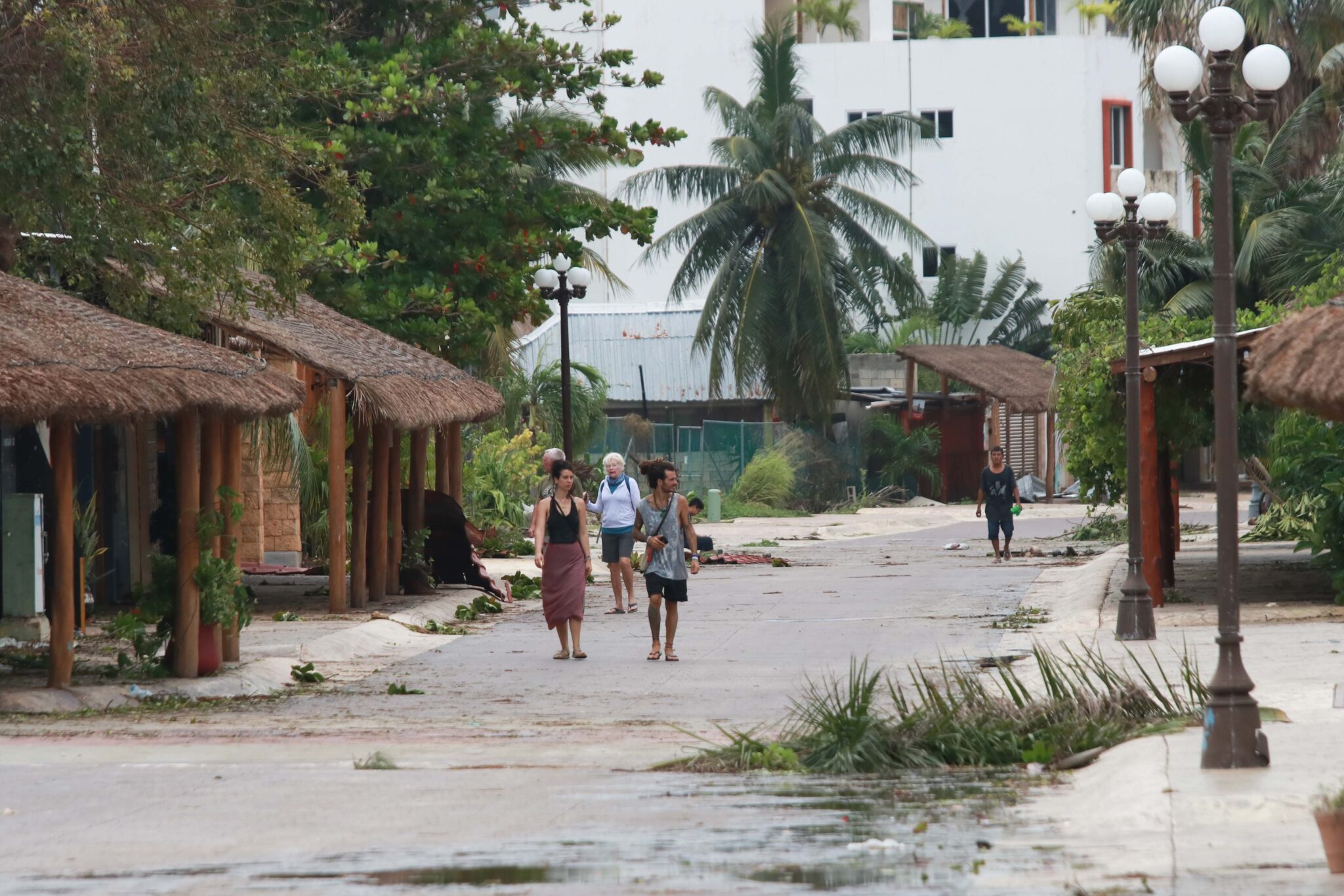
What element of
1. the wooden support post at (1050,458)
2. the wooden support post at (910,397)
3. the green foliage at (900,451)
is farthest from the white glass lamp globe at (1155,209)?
the green foliage at (900,451)

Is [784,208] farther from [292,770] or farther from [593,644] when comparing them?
[292,770]

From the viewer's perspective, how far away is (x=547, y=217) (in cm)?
2606

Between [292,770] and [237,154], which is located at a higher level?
[237,154]

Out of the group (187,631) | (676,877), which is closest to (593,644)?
(187,631)

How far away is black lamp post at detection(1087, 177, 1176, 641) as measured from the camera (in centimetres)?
1605

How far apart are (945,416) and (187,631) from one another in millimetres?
35137

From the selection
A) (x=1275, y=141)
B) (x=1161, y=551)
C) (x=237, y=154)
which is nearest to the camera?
(x=237, y=154)

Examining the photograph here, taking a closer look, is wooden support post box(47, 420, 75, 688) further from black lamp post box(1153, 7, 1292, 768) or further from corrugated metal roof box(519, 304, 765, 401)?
corrugated metal roof box(519, 304, 765, 401)

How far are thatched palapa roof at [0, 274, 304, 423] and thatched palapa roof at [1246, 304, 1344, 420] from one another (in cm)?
762

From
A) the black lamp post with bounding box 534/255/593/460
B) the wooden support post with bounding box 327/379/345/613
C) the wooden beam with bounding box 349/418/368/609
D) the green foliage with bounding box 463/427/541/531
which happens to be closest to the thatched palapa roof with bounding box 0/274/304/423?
the wooden support post with bounding box 327/379/345/613

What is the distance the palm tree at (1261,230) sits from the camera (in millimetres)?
35594

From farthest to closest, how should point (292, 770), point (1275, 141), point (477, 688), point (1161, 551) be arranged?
point (1275, 141) → point (1161, 551) → point (477, 688) → point (292, 770)

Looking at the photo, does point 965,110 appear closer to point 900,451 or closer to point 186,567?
point 900,451

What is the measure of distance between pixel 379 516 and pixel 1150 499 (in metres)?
8.71
